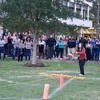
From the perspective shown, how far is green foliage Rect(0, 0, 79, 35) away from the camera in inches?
575

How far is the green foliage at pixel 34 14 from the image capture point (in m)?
14.6

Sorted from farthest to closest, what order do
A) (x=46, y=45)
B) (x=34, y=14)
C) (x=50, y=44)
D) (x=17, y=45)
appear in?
(x=46, y=45) → (x=50, y=44) → (x=17, y=45) → (x=34, y=14)

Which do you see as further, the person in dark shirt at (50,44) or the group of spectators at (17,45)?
the person in dark shirt at (50,44)

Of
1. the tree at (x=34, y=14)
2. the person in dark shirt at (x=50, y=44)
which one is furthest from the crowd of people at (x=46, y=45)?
the tree at (x=34, y=14)

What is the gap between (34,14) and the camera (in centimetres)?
1496

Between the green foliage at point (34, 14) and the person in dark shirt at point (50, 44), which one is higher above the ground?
the green foliage at point (34, 14)

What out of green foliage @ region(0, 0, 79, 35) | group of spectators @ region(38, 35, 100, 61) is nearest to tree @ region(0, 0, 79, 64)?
green foliage @ region(0, 0, 79, 35)

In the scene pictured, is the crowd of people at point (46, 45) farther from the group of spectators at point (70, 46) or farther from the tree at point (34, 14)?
the tree at point (34, 14)

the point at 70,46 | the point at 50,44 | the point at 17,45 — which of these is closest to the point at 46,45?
the point at 50,44

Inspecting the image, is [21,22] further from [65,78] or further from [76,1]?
[65,78]

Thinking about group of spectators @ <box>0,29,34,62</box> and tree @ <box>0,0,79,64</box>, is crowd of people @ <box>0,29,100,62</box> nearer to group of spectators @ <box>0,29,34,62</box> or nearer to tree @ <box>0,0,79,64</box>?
group of spectators @ <box>0,29,34,62</box>

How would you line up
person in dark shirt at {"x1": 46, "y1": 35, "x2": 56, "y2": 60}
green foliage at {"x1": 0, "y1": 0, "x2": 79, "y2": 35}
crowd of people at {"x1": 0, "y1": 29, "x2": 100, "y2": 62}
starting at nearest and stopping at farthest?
1. green foliage at {"x1": 0, "y1": 0, "x2": 79, "y2": 35}
2. crowd of people at {"x1": 0, "y1": 29, "x2": 100, "y2": 62}
3. person in dark shirt at {"x1": 46, "y1": 35, "x2": 56, "y2": 60}

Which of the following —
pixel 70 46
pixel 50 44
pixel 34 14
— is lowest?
pixel 70 46

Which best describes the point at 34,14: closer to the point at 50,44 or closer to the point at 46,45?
the point at 50,44
